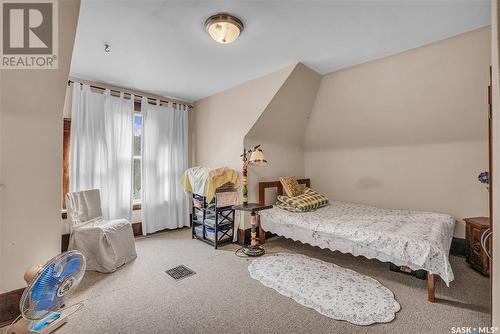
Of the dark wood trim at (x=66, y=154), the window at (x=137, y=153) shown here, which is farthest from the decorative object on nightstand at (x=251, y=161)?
the dark wood trim at (x=66, y=154)

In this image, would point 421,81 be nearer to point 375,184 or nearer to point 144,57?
point 375,184

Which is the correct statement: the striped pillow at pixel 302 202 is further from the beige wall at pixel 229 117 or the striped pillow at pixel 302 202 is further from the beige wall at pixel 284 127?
the beige wall at pixel 229 117

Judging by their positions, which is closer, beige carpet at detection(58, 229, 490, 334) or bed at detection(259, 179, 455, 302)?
beige carpet at detection(58, 229, 490, 334)

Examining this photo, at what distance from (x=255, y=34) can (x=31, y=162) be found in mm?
2352

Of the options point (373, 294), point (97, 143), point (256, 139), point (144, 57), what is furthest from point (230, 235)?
point (144, 57)

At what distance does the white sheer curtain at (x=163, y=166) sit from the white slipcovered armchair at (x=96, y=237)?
3.26 feet

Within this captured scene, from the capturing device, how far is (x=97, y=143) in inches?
138

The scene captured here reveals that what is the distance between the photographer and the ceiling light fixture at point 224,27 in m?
2.02

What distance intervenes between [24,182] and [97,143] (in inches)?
68.4

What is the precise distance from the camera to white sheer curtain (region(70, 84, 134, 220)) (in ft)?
10.9

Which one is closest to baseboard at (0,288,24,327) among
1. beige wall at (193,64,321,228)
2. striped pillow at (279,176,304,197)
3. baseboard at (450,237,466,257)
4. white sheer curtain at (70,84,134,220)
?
white sheer curtain at (70,84,134,220)

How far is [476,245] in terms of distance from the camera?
2.69m

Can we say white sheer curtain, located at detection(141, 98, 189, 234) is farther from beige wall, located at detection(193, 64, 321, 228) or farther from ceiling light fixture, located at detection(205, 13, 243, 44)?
ceiling light fixture, located at detection(205, 13, 243, 44)

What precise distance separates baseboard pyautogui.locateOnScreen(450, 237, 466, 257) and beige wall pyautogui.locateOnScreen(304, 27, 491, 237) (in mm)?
102
